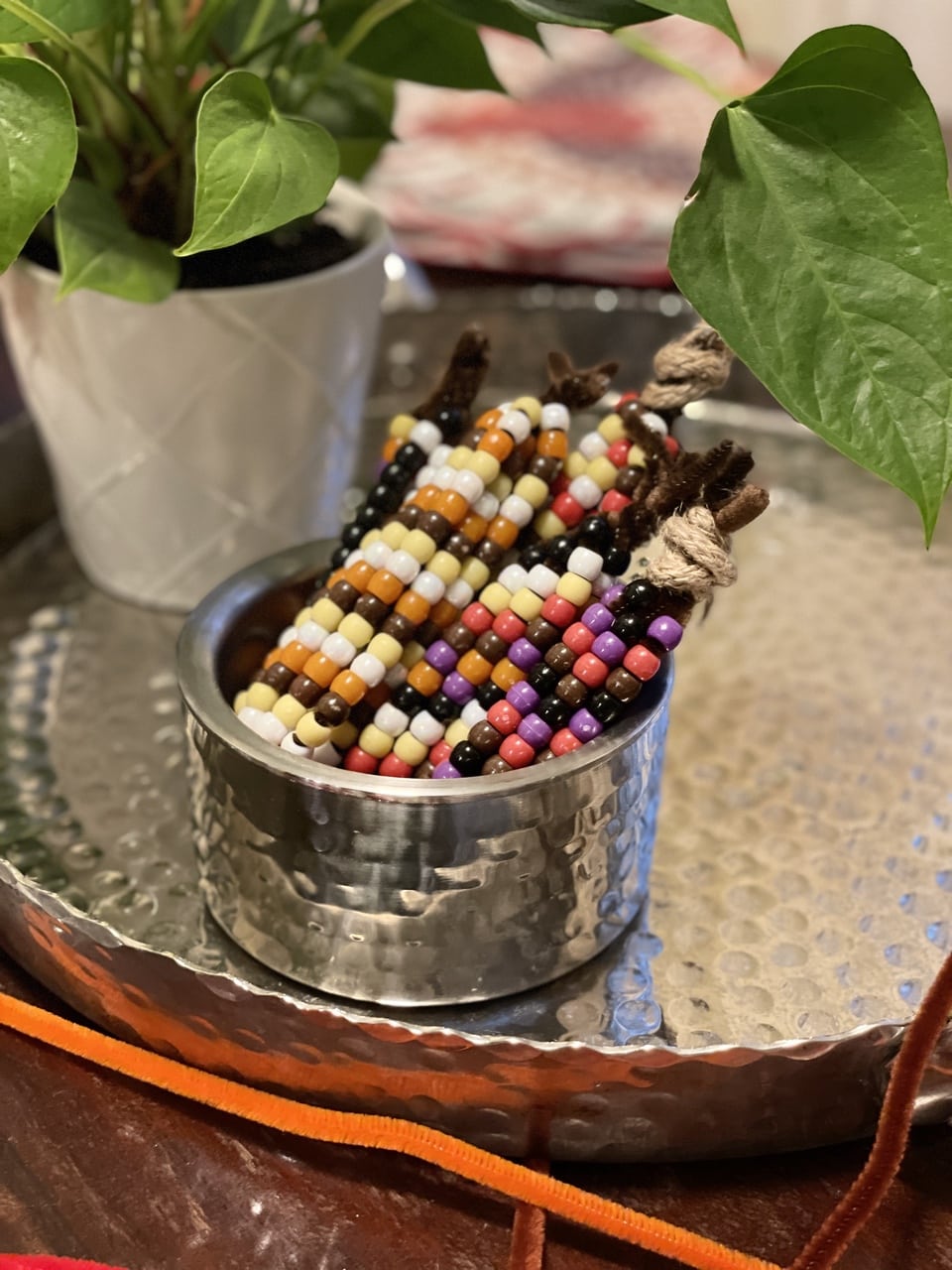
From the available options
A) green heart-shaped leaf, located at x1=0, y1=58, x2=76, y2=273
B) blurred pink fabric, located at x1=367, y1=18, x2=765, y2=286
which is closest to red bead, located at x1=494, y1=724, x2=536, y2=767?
green heart-shaped leaf, located at x1=0, y1=58, x2=76, y2=273

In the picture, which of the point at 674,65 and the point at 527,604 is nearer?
the point at 527,604

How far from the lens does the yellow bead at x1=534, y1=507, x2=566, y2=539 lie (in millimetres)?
481

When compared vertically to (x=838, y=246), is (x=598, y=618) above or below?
below

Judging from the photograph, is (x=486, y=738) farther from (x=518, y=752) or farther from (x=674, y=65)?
(x=674, y=65)

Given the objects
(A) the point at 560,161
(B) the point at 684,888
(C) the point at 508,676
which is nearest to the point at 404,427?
(C) the point at 508,676

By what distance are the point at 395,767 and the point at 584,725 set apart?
66 mm

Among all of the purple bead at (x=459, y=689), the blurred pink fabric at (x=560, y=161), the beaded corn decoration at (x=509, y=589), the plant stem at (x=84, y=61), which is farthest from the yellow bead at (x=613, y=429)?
the blurred pink fabric at (x=560, y=161)

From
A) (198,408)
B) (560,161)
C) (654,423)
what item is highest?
(654,423)

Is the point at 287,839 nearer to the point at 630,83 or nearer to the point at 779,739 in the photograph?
the point at 779,739

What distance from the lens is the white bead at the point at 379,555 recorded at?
0.47 metres

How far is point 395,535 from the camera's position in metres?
0.47

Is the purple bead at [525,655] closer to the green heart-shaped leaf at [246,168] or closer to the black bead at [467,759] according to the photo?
the black bead at [467,759]

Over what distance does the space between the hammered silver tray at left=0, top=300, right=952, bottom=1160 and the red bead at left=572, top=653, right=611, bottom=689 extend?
0.11m

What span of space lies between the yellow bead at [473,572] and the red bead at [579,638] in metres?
0.05
